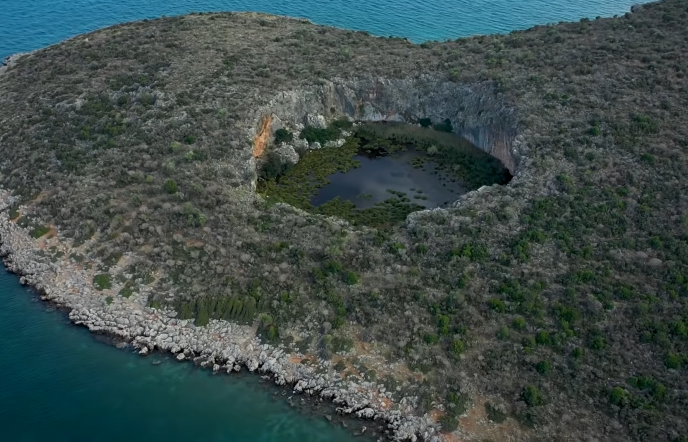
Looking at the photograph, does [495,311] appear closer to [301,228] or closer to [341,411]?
[341,411]

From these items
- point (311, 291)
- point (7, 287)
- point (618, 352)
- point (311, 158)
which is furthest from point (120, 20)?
point (618, 352)

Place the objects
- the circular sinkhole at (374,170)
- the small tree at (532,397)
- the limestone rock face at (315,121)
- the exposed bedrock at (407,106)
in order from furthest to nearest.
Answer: the limestone rock face at (315,121) → the exposed bedrock at (407,106) → the circular sinkhole at (374,170) → the small tree at (532,397)

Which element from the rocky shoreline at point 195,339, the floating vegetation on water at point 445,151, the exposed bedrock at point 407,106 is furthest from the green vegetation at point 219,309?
the floating vegetation on water at point 445,151

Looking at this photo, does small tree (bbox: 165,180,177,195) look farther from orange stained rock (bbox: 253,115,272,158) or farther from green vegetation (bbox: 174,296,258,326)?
green vegetation (bbox: 174,296,258,326)

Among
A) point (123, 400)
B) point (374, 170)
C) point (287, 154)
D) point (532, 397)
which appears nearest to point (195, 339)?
point (123, 400)

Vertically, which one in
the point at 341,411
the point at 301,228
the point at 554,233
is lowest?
the point at 341,411

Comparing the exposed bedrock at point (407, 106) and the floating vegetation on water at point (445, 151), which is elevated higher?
the exposed bedrock at point (407, 106)

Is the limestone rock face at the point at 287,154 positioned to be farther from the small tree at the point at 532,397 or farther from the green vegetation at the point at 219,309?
the small tree at the point at 532,397

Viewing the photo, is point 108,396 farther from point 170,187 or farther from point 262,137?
point 262,137
